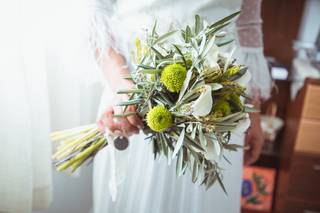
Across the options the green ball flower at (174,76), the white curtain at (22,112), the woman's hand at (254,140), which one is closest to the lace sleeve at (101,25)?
the white curtain at (22,112)

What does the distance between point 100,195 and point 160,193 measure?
160 mm

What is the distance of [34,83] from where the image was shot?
0.73 metres

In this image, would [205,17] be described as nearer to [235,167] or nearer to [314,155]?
[235,167]

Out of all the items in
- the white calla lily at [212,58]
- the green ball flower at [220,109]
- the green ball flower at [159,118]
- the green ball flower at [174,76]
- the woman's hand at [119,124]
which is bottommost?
the woman's hand at [119,124]

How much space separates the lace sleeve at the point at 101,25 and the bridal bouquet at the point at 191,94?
A: 144 mm

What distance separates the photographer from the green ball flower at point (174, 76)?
1.64ft

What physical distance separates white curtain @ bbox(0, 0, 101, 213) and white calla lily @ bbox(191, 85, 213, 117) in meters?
0.37

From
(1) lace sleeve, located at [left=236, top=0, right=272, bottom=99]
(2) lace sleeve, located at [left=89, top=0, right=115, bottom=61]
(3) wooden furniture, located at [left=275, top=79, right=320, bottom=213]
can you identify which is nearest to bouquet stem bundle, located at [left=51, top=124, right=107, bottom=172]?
(2) lace sleeve, located at [left=89, top=0, right=115, bottom=61]

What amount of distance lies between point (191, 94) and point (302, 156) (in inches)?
47.4

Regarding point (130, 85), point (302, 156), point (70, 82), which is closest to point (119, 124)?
point (130, 85)

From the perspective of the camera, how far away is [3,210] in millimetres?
696

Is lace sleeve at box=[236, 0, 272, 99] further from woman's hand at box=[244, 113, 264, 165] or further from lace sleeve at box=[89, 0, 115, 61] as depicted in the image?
lace sleeve at box=[89, 0, 115, 61]

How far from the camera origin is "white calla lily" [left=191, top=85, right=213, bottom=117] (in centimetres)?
48

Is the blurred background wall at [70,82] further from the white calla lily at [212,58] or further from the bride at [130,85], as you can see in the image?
the white calla lily at [212,58]
